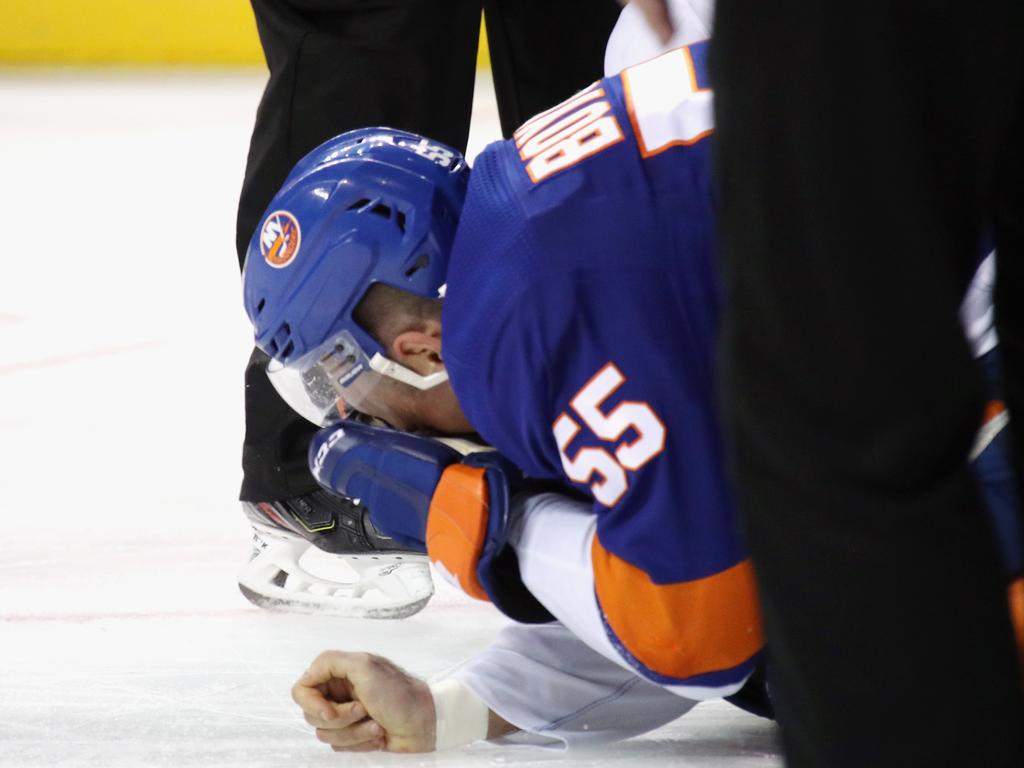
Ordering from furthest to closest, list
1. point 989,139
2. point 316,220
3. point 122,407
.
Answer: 1. point 122,407
2. point 316,220
3. point 989,139

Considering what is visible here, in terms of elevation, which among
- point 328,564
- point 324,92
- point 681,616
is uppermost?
point 324,92

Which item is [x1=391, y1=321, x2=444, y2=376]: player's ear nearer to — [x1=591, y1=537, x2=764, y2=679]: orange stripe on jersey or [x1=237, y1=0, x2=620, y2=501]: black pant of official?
[x1=591, y1=537, x2=764, y2=679]: orange stripe on jersey

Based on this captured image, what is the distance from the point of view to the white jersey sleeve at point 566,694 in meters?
1.55

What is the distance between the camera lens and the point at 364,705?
4.93 ft

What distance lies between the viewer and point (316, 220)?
1.42m

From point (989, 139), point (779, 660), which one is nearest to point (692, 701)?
point (779, 660)

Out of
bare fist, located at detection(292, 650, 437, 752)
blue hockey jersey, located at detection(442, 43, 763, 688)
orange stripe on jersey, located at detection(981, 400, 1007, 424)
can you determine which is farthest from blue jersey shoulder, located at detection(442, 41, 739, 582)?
bare fist, located at detection(292, 650, 437, 752)

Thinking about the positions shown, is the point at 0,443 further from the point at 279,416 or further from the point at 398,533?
the point at 398,533

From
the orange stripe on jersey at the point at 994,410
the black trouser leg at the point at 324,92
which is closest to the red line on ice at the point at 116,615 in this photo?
the black trouser leg at the point at 324,92

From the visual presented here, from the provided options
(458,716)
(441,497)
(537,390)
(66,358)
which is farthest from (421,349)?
(66,358)

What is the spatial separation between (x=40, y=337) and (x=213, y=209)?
174 centimetres

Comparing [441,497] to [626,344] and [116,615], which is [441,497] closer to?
[626,344]

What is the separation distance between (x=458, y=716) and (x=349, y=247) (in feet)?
1.55

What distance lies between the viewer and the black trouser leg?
212 cm
